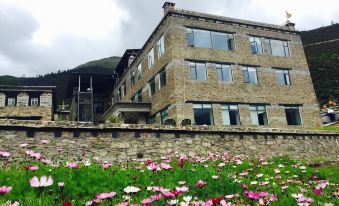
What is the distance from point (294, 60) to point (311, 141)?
53.5ft

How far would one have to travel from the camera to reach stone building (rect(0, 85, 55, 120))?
38219mm

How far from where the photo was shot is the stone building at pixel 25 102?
3822 centimetres

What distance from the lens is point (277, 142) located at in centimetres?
1572

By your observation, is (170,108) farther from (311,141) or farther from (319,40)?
(319,40)

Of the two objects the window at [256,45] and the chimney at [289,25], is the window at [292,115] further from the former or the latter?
the chimney at [289,25]

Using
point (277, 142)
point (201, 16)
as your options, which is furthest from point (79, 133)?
point (201, 16)

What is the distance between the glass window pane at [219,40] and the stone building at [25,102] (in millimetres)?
22491

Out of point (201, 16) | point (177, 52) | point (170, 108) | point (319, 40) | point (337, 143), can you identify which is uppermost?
point (319, 40)

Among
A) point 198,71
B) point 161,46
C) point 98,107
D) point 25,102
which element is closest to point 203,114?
point 198,71

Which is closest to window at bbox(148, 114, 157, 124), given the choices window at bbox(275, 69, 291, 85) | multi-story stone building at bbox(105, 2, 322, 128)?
multi-story stone building at bbox(105, 2, 322, 128)

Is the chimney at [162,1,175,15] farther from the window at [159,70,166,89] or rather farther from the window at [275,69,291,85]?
the window at [275,69,291,85]

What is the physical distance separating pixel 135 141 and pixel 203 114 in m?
14.6

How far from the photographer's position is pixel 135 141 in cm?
1203

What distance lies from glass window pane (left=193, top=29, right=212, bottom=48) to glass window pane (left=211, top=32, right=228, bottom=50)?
1.47 feet
